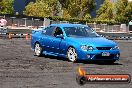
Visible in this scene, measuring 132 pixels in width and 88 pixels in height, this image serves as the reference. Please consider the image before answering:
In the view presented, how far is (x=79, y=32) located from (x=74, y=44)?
3.99 feet

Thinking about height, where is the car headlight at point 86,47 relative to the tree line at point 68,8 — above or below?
below

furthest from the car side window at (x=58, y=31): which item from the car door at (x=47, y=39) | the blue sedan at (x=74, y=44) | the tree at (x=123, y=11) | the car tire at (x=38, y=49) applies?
the tree at (x=123, y=11)

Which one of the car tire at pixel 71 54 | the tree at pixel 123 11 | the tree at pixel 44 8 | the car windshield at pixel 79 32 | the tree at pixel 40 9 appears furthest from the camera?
the tree at pixel 123 11

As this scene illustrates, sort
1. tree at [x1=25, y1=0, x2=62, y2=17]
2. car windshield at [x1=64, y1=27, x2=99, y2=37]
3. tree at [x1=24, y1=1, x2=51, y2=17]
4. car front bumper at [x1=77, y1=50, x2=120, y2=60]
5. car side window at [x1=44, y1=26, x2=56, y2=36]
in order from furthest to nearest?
tree at [x1=25, y1=0, x2=62, y2=17]
tree at [x1=24, y1=1, x2=51, y2=17]
car side window at [x1=44, y1=26, x2=56, y2=36]
car windshield at [x1=64, y1=27, x2=99, y2=37]
car front bumper at [x1=77, y1=50, x2=120, y2=60]

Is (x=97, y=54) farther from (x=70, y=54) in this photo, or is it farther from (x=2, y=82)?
(x=2, y=82)

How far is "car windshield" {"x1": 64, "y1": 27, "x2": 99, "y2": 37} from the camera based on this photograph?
1544 cm

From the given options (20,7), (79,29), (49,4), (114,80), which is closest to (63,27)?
(79,29)

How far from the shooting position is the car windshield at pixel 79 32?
50.6 feet

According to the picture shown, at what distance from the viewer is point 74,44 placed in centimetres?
1446

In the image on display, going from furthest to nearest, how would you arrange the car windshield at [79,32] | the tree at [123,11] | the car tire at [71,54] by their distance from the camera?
1. the tree at [123,11]
2. the car windshield at [79,32]
3. the car tire at [71,54]

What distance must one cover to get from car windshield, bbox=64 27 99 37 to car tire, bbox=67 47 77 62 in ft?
2.83

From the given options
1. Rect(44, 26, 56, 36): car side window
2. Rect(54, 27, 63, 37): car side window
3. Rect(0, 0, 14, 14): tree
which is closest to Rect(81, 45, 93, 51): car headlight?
Rect(54, 27, 63, 37): car side window

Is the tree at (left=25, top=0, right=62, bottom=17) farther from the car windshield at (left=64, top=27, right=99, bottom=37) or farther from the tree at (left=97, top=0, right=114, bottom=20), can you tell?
the car windshield at (left=64, top=27, right=99, bottom=37)

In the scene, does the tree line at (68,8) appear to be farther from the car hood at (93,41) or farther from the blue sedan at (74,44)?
the car hood at (93,41)
